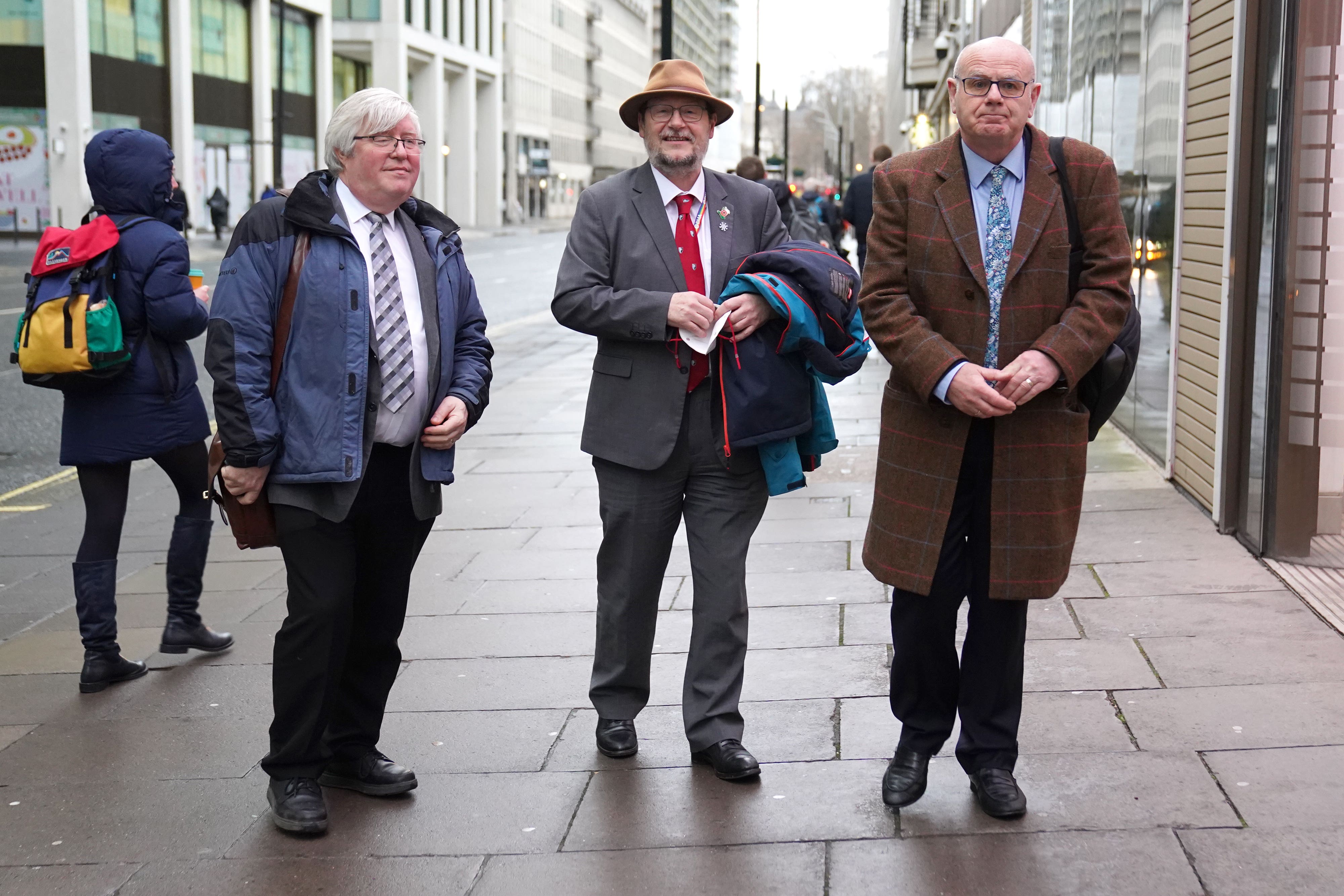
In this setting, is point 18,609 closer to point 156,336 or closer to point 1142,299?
point 156,336

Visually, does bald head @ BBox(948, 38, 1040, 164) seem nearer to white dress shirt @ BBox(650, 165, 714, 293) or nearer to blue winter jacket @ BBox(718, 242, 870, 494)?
blue winter jacket @ BBox(718, 242, 870, 494)

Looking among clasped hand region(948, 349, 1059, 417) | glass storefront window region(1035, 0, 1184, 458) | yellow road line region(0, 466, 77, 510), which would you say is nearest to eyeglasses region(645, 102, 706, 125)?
clasped hand region(948, 349, 1059, 417)

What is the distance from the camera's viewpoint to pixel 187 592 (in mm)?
5672

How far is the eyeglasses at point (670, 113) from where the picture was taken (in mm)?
4219

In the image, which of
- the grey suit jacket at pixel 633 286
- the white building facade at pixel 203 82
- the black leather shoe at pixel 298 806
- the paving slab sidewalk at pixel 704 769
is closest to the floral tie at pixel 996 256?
the grey suit jacket at pixel 633 286

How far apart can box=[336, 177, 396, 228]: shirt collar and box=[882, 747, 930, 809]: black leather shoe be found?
1.94 meters

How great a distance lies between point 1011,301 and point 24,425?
9679mm

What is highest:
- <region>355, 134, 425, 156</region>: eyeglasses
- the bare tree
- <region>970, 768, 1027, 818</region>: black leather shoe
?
the bare tree

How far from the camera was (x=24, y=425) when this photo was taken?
11617 mm

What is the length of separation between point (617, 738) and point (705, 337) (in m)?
1.19

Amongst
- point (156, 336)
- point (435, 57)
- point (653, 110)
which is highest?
point (435, 57)

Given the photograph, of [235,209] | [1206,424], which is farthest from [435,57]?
[1206,424]

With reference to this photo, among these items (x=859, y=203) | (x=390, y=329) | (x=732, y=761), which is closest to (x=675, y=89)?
(x=390, y=329)

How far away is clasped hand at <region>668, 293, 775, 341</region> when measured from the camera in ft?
13.4
